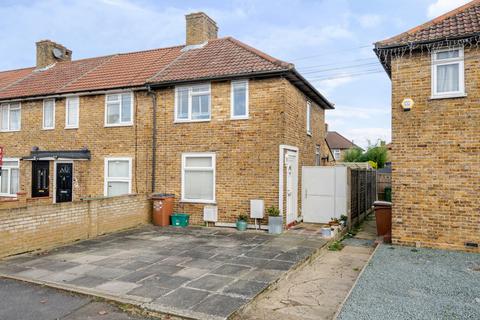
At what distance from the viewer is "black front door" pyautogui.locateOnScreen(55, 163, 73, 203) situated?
14.1m

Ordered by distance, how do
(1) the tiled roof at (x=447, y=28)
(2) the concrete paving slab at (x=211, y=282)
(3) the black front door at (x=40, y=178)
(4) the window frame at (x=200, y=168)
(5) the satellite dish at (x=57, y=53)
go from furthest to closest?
(5) the satellite dish at (x=57, y=53) → (3) the black front door at (x=40, y=178) → (4) the window frame at (x=200, y=168) → (1) the tiled roof at (x=447, y=28) → (2) the concrete paving slab at (x=211, y=282)

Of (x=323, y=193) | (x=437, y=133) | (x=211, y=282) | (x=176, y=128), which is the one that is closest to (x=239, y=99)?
(x=176, y=128)

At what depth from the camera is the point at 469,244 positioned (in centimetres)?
802

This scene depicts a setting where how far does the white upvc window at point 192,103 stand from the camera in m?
11.9

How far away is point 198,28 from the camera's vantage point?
48.7ft

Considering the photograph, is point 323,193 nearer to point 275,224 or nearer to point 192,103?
point 275,224

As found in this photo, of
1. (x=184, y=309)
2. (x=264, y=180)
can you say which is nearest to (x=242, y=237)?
(x=264, y=180)

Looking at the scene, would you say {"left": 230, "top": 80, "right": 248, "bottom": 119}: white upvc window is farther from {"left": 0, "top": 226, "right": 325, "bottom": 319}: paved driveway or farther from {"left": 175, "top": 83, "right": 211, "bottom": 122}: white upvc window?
{"left": 0, "top": 226, "right": 325, "bottom": 319}: paved driveway

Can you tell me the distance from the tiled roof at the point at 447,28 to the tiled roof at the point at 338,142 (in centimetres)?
3970

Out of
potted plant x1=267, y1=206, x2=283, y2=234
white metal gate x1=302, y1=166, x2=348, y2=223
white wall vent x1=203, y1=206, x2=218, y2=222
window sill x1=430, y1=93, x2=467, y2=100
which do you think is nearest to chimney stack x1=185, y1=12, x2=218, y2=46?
white metal gate x1=302, y1=166, x2=348, y2=223

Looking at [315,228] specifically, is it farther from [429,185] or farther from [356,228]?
[429,185]

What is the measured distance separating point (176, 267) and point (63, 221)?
3.75 m

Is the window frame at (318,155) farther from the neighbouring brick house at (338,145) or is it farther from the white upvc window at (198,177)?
the neighbouring brick house at (338,145)

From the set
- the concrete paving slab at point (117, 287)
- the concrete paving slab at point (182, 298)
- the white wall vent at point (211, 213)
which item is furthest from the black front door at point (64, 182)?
the concrete paving slab at point (182, 298)
